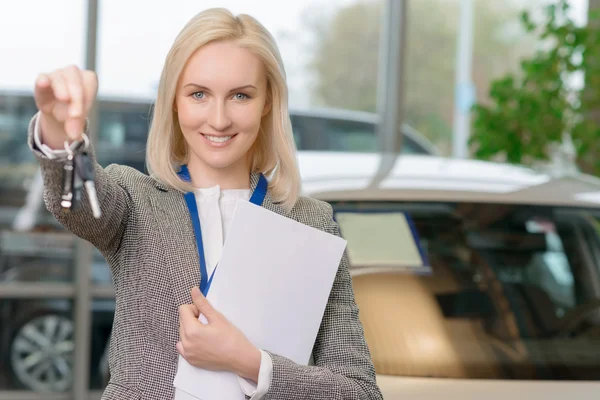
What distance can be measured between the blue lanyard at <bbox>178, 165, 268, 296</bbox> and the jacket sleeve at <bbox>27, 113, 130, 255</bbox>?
0.34ft

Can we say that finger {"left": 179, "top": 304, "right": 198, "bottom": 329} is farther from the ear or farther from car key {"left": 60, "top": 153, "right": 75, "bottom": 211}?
the ear

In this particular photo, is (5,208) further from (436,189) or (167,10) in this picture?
(436,189)

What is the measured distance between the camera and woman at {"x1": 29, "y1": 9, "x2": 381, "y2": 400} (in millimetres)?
1510

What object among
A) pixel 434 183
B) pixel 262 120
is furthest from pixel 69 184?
pixel 434 183

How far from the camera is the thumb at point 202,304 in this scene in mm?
1497

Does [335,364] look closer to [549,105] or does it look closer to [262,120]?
[262,120]

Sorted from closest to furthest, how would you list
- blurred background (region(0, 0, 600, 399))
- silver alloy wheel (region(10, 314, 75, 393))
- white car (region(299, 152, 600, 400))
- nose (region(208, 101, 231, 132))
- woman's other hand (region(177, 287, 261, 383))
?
woman's other hand (region(177, 287, 261, 383)) → nose (region(208, 101, 231, 132)) → white car (region(299, 152, 600, 400)) → blurred background (region(0, 0, 600, 399)) → silver alloy wheel (region(10, 314, 75, 393))

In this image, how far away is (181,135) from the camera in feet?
5.61

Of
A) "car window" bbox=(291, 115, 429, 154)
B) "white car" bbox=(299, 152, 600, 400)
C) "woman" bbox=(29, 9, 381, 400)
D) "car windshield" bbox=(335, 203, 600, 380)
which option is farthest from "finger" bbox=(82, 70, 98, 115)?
"car window" bbox=(291, 115, 429, 154)

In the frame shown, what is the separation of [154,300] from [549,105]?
430 cm

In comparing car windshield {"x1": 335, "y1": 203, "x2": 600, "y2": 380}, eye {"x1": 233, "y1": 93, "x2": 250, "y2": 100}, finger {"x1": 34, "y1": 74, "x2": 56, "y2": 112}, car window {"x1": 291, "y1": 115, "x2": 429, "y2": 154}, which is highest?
finger {"x1": 34, "y1": 74, "x2": 56, "y2": 112}

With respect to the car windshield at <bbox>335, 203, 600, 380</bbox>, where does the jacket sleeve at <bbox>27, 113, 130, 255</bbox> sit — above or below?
above

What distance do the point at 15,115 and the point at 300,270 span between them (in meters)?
4.19

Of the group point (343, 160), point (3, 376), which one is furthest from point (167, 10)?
point (343, 160)
